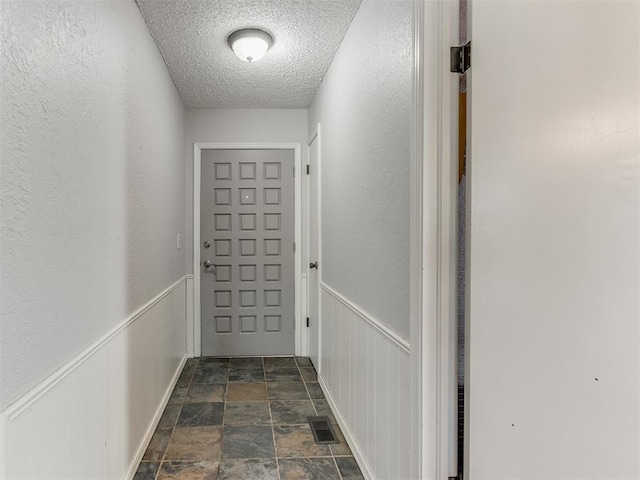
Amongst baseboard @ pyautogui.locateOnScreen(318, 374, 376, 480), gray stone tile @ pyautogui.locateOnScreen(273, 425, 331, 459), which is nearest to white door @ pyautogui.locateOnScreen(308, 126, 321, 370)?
baseboard @ pyautogui.locateOnScreen(318, 374, 376, 480)

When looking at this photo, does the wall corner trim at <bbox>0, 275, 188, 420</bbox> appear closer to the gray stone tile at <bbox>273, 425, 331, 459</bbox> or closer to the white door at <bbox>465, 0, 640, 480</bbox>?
the gray stone tile at <bbox>273, 425, 331, 459</bbox>

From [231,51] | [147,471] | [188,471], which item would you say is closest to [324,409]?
[188,471]

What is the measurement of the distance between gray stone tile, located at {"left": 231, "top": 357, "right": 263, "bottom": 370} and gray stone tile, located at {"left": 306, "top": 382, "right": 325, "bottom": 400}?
600mm

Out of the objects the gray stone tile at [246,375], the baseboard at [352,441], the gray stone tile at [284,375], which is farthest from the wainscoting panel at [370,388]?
the gray stone tile at [246,375]

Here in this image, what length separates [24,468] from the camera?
962 mm

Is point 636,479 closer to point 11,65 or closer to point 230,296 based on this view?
point 11,65

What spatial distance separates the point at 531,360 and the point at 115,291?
1.51m

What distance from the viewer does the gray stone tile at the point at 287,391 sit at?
2746 mm

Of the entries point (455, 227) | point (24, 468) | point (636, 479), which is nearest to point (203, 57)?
point (455, 227)

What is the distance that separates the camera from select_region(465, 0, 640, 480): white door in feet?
3.36

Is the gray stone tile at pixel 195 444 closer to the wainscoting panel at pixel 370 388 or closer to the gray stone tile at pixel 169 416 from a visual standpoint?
the gray stone tile at pixel 169 416

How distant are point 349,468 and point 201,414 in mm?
1036

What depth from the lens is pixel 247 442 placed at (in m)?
2.15

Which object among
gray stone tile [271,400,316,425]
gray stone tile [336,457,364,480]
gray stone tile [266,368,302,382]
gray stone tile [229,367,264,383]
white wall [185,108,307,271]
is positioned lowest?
gray stone tile [336,457,364,480]
